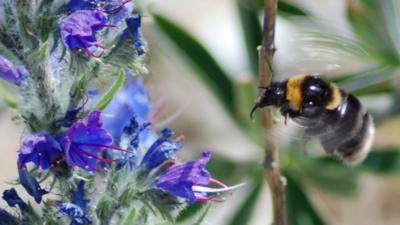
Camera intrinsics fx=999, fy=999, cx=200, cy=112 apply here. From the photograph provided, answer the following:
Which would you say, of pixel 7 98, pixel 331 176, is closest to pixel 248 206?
pixel 331 176

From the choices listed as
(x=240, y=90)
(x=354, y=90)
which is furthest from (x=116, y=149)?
(x=354, y=90)

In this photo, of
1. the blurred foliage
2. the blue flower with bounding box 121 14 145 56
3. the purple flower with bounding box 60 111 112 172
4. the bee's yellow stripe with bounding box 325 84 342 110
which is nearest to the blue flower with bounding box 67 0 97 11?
the blue flower with bounding box 121 14 145 56

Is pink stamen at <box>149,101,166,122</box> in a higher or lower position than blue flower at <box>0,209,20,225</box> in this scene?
lower

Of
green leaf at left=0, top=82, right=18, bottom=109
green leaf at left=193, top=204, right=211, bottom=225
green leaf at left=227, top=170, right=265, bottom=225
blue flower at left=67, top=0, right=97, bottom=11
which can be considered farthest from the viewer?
green leaf at left=227, top=170, right=265, bottom=225

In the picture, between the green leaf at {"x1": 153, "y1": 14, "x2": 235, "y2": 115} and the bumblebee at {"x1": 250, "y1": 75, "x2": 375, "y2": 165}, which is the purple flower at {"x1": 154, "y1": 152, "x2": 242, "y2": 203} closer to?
the bumblebee at {"x1": 250, "y1": 75, "x2": 375, "y2": 165}

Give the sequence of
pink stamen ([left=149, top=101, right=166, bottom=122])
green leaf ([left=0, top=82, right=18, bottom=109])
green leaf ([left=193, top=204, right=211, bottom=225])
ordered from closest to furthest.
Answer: green leaf ([left=193, top=204, right=211, bottom=225]) → green leaf ([left=0, top=82, right=18, bottom=109]) → pink stamen ([left=149, top=101, right=166, bottom=122])

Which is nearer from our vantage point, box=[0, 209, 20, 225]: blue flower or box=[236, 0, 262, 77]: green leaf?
box=[0, 209, 20, 225]: blue flower
